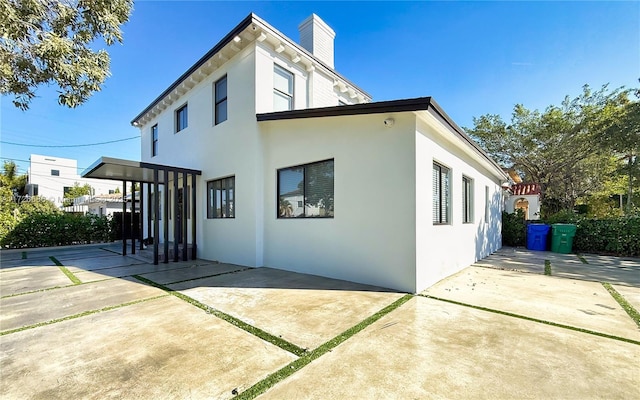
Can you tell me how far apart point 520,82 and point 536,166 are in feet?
30.9

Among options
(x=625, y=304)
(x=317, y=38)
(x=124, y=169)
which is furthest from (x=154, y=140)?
(x=625, y=304)

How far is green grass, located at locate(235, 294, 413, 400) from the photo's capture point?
85.3 inches

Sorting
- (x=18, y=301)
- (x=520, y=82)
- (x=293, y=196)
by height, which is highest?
(x=520, y=82)

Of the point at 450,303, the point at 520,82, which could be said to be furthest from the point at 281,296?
the point at 520,82

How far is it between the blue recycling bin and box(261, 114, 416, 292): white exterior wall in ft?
28.9

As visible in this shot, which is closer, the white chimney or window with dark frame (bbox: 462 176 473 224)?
window with dark frame (bbox: 462 176 473 224)

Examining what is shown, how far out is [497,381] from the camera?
7.54 ft

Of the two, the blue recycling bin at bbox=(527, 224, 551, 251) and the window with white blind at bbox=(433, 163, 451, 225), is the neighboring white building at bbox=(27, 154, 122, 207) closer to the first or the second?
the window with white blind at bbox=(433, 163, 451, 225)

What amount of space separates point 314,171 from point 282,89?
10.4 feet

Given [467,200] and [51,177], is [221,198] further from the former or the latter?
[51,177]

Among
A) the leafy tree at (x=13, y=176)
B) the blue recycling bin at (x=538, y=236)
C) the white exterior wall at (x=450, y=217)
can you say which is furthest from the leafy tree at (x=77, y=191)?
the blue recycling bin at (x=538, y=236)

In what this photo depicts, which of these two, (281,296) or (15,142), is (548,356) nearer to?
(281,296)

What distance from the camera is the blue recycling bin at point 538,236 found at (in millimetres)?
10453

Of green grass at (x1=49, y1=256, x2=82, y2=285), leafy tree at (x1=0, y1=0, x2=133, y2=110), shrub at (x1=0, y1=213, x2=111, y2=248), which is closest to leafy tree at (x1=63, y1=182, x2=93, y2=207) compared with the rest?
shrub at (x1=0, y1=213, x2=111, y2=248)
